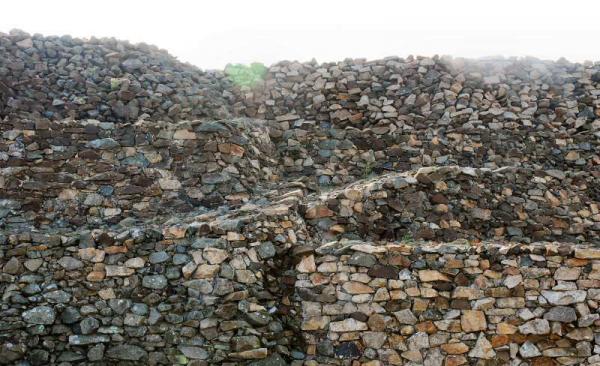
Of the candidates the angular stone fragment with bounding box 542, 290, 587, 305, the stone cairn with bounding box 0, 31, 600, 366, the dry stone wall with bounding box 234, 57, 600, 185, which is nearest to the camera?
the stone cairn with bounding box 0, 31, 600, 366

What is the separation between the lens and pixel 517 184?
1184 centimetres

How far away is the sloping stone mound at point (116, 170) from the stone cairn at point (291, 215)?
0.03 m

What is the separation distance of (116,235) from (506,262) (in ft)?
18.7

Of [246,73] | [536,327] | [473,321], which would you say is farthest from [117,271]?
[246,73]

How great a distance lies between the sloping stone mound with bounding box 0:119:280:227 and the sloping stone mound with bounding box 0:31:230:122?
264cm

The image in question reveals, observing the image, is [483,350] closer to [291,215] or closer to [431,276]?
[431,276]

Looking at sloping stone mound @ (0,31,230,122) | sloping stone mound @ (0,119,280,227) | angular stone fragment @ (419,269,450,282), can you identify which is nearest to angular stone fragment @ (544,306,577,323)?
angular stone fragment @ (419,269,450,282)

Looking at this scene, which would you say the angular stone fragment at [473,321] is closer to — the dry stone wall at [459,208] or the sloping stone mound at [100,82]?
A: the dry stone wall at [459,208]

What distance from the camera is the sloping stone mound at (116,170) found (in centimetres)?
1006

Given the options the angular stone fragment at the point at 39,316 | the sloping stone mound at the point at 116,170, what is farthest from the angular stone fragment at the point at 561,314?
the angular stone fragment at the point at 39,316

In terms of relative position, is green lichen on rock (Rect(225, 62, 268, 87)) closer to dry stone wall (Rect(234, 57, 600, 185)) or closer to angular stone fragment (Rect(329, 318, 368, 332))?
dry stone wall (Rect(234, 57, 600, 185))

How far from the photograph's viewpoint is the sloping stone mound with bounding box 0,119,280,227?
10.1 metres

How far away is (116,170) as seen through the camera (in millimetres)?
10586

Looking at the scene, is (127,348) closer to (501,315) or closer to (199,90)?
(501,315)
